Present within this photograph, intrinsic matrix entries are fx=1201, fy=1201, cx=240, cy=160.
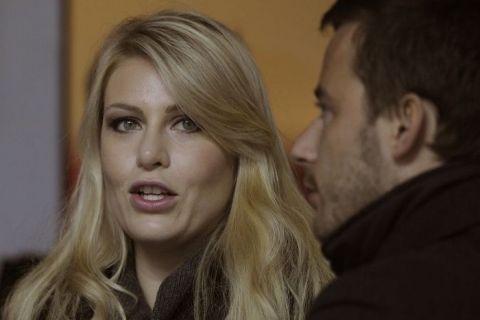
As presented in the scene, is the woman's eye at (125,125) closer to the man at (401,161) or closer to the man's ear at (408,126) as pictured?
the man at (401,161)

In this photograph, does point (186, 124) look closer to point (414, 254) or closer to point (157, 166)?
point (157, 166)

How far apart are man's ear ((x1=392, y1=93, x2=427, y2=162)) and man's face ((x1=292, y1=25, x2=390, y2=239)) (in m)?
0.03

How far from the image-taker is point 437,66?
1601mm

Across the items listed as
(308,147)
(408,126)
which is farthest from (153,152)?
(408,126)

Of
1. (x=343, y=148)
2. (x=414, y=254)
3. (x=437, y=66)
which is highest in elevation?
(x=437, y=66)

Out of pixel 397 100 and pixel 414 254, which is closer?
pixel 414 254

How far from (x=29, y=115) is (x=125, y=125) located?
0.94 meters

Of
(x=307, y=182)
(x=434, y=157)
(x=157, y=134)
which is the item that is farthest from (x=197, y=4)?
(x=434, y=157)

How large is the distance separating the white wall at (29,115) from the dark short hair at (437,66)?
69.4 inches

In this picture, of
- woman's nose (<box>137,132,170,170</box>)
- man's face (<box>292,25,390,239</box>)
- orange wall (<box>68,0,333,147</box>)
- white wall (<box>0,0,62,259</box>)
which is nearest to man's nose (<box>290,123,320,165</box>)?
man's face (<box>292,25,390,239</box>)

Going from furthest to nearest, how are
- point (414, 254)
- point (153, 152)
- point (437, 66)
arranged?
point (153, 152), point (437, 66), point (414, 254)

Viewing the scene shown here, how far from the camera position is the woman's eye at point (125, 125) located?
2.39 metres

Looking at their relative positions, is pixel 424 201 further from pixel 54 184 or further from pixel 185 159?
pixel 54 184

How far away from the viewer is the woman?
2.35 m
